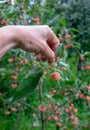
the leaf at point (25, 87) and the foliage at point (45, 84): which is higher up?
the leaf at point (25, 87)

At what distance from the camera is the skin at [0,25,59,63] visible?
76 cm

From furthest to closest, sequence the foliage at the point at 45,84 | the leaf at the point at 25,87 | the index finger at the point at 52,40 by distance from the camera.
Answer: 1. the foliage at the point at 45,84
2. the leaf at the point at 25,87
3. the index finger at the point at 52,40

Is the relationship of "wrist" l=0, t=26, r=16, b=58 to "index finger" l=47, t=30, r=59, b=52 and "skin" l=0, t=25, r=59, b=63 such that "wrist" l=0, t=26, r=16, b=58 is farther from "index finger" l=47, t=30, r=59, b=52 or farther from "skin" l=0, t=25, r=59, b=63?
"index finger" l=47, t=30, r=59, b=52

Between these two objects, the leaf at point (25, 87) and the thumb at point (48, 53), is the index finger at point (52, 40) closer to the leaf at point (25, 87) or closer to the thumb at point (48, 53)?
the thumb at point (48, 53)

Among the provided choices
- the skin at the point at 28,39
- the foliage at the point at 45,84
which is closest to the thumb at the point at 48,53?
the skin at the point at 28,39

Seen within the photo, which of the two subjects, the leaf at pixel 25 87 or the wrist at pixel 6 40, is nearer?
the wrist at pixel 6 40

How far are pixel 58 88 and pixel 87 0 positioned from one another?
8.49ft

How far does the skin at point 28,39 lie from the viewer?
760 mm

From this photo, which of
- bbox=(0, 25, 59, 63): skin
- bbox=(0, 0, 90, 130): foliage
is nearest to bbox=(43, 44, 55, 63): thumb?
bbox=(0, 25, 59, 63): skin

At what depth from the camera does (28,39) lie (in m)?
0.80

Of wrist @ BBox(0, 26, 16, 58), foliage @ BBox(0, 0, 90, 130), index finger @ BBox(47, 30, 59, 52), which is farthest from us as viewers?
foliage @ BBox(0, 0, 90, 130)

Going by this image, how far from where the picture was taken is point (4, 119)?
3.15m

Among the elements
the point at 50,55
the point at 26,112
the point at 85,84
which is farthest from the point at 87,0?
the point at 50,55

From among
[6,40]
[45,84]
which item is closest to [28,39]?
[6,40]
